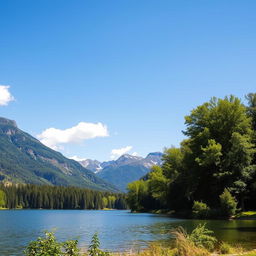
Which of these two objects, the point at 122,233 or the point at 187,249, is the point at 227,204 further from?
the point at 187,249

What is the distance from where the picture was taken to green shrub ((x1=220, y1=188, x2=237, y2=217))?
61.7 metres

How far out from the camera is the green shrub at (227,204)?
6169cm

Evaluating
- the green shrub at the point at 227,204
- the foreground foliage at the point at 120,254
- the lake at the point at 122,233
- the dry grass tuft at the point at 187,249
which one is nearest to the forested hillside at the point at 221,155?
the green shrub at the point at 227,204

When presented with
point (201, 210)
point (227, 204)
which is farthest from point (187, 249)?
point (201, 210)

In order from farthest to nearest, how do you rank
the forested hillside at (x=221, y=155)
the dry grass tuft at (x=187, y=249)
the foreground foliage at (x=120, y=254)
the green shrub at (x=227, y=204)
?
the forested hillside at (x=221, y=155) → the green shrub at (x=227, y=204) → the dry grass tuft at (x=187, y=249) → the foreground foliage at (x=120, y=254)

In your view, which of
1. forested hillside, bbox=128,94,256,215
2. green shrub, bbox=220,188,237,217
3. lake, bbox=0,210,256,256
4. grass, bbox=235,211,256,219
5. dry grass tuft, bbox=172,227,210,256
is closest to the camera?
dry grass tuft, bbox=172,227,210,256

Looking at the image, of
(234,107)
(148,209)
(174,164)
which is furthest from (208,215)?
(148,209)

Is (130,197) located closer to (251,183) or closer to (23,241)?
(251,183)

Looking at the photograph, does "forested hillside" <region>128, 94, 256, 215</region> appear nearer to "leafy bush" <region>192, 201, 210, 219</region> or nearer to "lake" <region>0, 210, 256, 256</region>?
A: "leafy bush" <region>192, 201, 210, 219</region>

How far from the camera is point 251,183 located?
66312mm

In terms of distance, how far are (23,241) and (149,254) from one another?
68.7 ft

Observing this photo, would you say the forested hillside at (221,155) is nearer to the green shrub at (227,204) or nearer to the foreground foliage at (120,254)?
the green shrub at (227,204)

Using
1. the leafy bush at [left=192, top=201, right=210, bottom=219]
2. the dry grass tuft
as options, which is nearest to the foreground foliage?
the dry grass tuft

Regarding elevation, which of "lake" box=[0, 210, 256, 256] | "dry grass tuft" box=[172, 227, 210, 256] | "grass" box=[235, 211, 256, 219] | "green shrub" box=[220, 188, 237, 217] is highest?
"green shrub" box=[220, 188, 237, 217]
